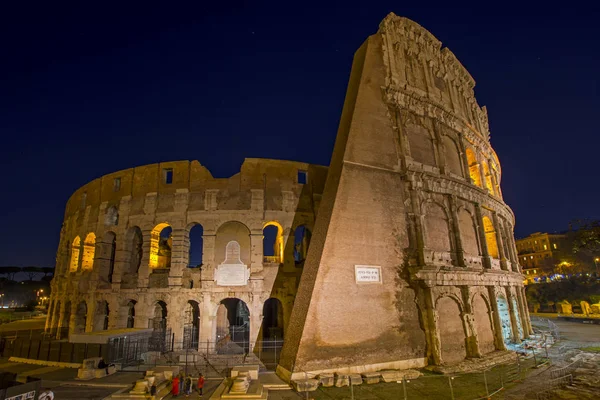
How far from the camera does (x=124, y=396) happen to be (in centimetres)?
1083

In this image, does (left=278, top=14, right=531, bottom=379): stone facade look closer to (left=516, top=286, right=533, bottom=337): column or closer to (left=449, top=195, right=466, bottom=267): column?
(left=449, top=195, right=466, bottom=267): column

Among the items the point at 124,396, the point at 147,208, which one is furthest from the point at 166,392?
the point at 147,208

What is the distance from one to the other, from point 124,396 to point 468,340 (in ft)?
49.8

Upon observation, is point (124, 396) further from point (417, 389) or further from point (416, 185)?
point (416, 185)

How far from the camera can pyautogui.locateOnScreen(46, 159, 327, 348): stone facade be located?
20.2 m

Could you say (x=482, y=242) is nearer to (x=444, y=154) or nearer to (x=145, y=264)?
(x=444, y=154)

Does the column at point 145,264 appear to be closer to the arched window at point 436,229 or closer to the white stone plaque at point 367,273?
Result: the white stone plaque at point 367,273

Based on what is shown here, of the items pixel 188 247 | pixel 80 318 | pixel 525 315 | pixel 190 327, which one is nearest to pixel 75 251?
pixel 80 318

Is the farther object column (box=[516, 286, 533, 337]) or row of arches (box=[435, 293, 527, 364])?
column (box=[516, 286, 533, 337])

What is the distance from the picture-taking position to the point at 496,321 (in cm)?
1773

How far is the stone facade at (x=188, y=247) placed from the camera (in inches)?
797

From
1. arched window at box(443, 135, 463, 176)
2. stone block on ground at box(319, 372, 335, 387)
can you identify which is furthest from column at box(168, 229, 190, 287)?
arched window at box(443, 135, 463, 176)

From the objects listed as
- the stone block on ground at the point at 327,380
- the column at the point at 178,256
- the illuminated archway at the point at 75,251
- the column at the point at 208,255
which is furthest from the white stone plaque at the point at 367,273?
the illuminated archway at the point at 75,251

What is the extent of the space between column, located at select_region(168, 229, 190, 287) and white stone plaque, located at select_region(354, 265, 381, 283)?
12267 millimetres
